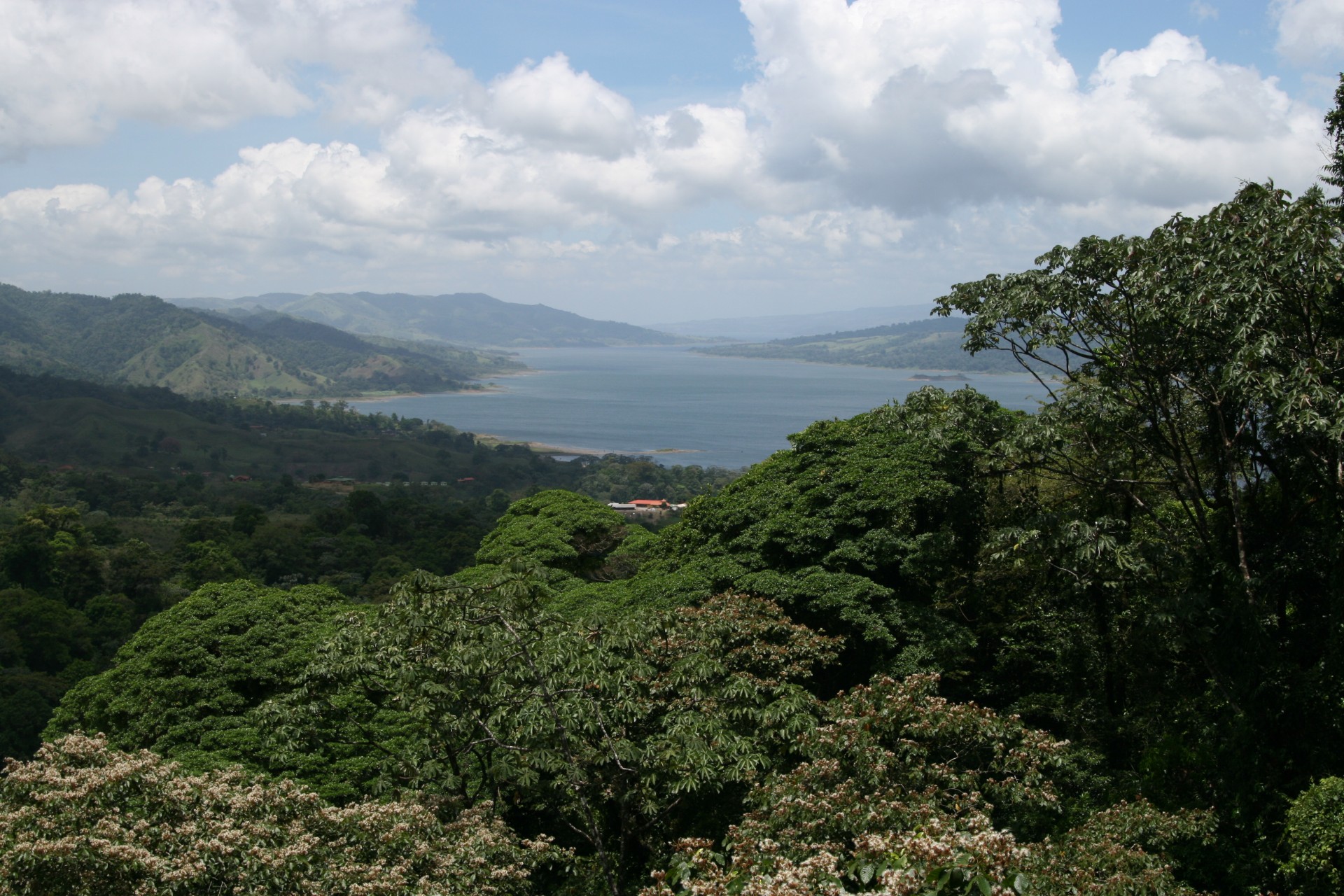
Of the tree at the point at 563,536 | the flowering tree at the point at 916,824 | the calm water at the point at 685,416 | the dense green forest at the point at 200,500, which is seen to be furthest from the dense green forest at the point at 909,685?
the calm water at the point at 685,416

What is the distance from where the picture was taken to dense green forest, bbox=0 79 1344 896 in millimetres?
6535

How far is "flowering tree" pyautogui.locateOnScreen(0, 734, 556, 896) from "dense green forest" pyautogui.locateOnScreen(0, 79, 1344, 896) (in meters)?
0.03

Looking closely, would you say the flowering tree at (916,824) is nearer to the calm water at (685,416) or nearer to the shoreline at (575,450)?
the calm water at (685,416)

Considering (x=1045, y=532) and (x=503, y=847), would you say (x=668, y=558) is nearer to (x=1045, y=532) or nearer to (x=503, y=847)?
(x=1045, y=532)

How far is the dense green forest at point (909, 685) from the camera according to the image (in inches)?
257

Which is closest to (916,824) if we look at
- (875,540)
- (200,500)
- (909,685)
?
(909,685)

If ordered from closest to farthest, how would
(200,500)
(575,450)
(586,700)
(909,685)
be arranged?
(909,685), (586,700), (200,500), (575,450)

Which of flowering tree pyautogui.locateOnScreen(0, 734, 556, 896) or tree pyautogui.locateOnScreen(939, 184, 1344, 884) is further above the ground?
tree pyautogui.locateOnScreen(939, 184, 1344, 884)

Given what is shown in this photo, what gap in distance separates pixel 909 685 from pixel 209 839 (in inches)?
218

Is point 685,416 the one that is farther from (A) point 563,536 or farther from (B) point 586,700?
(B) point 586,700

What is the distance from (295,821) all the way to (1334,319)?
413 inches

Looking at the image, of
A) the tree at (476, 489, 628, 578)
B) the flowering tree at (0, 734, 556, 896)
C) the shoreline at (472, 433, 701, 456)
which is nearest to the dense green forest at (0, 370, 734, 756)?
the tree at (476, 489, 628, 578)

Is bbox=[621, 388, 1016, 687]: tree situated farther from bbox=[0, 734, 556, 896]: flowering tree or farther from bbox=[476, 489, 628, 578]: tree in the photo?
bbox=[476, 489, 628, 578]: tree

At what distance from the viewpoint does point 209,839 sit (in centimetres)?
635
